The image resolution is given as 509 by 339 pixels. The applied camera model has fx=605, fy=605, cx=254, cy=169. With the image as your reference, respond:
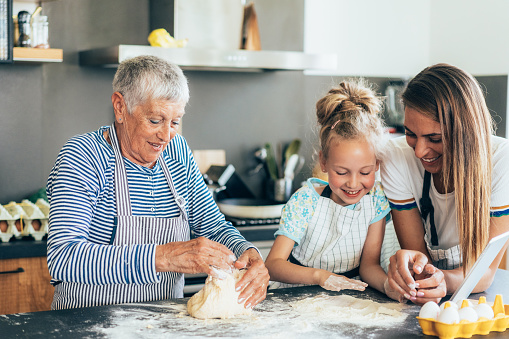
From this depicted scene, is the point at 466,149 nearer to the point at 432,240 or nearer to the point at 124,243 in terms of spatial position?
the point at 432,240

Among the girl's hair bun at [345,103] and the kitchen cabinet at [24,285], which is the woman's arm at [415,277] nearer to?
the girl's hair bun at [345,103]

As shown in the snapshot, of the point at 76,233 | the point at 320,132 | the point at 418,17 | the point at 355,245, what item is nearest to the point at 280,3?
the point at 418,17

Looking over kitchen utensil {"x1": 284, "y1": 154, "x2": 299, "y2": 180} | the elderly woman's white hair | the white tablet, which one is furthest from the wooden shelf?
the white tablet

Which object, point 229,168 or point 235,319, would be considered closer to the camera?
point 235,319

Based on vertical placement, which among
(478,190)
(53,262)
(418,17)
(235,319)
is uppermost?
(418,17)

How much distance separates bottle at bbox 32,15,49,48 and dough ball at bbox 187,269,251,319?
170 cm

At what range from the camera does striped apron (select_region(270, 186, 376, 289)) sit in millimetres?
1864

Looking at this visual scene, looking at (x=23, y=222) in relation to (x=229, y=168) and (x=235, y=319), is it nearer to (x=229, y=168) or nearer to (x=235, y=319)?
(x=229, y=168)

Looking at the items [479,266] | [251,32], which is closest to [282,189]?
[251,32]

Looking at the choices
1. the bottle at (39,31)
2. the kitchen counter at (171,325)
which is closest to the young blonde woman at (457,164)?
the kitchen counter at (171,325)

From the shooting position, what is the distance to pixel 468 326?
132cm

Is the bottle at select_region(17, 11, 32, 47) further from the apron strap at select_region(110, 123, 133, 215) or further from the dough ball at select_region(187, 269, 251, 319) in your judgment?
the dough ball at select_region(187, 269, 251, 319)

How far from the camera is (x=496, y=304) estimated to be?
4.61 feet

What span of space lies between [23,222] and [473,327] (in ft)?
6.43
